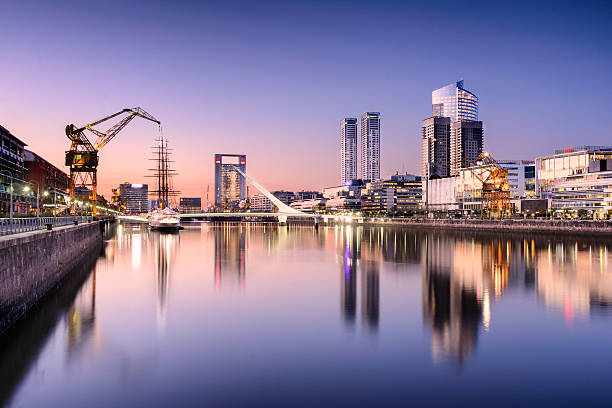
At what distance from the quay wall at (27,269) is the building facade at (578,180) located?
10281 centimetres

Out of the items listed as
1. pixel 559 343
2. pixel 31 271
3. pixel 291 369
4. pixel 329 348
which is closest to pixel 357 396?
Answer: pixel 291 369

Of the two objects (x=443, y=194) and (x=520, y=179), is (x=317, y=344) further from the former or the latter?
(x=443, y=194)

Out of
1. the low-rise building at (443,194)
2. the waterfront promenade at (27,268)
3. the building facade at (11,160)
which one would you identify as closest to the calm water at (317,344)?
the waterfront promenade at (27,268)

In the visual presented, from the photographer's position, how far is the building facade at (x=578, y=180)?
104000mm

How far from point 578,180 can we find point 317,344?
11779 centimetres

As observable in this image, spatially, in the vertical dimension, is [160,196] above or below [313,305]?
above

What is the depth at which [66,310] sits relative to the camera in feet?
55.3

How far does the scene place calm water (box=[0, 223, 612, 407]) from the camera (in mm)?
9398

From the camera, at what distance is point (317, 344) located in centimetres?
1288

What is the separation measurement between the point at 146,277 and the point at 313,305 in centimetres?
1310

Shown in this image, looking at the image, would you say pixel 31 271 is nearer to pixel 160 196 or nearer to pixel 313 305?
pixel 313 305

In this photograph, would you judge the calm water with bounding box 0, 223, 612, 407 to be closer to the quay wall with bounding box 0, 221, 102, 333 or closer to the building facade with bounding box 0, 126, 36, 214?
the quay wall with bounding box 0, 221, 102, 333

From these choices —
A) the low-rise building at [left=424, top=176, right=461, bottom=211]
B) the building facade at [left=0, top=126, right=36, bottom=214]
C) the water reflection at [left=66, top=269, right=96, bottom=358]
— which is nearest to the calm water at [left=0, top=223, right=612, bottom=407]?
the water reflection at [left=66, top=269, right=96, bottom=358]

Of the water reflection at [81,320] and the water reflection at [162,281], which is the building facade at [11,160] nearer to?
the water reflection at [162,281]
